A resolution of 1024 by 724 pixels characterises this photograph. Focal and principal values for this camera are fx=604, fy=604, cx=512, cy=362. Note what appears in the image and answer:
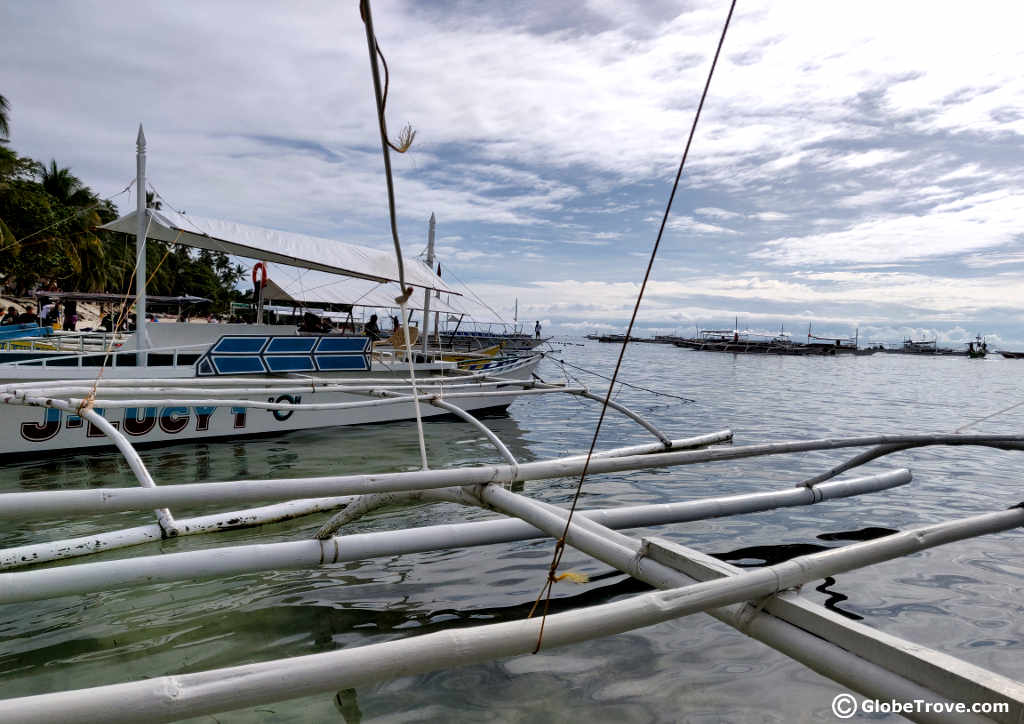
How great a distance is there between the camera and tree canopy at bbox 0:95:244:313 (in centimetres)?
2812

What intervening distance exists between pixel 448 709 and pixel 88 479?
269 inches

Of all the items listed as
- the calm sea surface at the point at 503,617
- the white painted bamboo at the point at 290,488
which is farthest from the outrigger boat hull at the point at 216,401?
the white painted bamboo at the point at 290,488

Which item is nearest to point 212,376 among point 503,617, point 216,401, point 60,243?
point 216,401

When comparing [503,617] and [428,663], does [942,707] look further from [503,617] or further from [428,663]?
[503,617]

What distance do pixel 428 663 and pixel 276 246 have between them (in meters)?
13.2

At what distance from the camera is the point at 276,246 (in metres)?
13.3

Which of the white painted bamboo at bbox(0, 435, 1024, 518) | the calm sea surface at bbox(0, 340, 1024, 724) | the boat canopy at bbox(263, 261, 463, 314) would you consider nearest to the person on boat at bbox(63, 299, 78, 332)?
the boat canopy at bbox(263, 261, 463, 314)

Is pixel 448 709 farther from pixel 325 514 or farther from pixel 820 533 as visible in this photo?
pixel 820 533

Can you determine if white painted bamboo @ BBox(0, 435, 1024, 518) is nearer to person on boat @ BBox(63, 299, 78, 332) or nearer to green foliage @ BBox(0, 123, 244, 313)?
green foliage @ BBox(0, 123, 244, 313)

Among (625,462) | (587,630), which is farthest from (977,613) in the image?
(587,630)

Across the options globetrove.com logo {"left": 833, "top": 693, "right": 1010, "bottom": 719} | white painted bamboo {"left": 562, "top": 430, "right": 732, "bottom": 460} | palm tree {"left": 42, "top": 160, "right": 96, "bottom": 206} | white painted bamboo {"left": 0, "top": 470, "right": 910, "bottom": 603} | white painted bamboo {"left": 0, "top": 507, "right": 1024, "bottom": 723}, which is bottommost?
→ white painted bamboo {"left": 562, "top": 430, "right": 732, "bottom": 460}

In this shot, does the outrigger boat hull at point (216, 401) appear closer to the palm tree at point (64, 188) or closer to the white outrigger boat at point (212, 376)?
the white outrigger boat at point (212, 376)

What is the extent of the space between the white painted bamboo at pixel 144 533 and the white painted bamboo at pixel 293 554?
1585 mm

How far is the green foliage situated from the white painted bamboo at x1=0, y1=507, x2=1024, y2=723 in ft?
53.4
